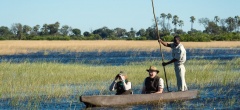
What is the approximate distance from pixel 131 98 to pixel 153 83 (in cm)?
90

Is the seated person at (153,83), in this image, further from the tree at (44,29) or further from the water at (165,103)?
the tree at (44,29)

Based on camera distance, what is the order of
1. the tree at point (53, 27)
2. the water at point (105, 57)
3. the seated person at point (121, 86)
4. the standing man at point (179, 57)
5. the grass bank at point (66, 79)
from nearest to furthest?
the seated person at point (121, 86), the standing man at point (179, 57), the grass bank at point (66, 79), the water at point (105, 57), the tree at point (53, 27)

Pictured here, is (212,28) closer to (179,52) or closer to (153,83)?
(179,52)

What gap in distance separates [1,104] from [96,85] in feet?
16.5

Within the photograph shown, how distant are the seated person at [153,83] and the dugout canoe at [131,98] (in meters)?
0.24

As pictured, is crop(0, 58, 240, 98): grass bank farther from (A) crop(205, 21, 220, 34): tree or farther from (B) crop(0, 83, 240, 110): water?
(A) crop(205, 21, 220, 34): tree

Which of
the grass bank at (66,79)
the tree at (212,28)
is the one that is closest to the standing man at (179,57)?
the grass bank at (66,79)

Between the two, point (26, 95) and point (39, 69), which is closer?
point (26, 95)

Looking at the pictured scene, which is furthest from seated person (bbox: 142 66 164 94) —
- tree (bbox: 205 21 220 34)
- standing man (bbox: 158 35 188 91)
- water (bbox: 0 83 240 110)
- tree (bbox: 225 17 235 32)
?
tree (bbox: 225 17 235 32)

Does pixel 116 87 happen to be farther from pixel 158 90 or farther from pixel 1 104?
pixel 1 104

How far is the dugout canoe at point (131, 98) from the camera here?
48.6ft

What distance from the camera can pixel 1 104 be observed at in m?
16.2

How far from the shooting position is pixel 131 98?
15305 mm

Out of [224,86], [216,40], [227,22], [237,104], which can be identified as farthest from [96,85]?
[227,22]
